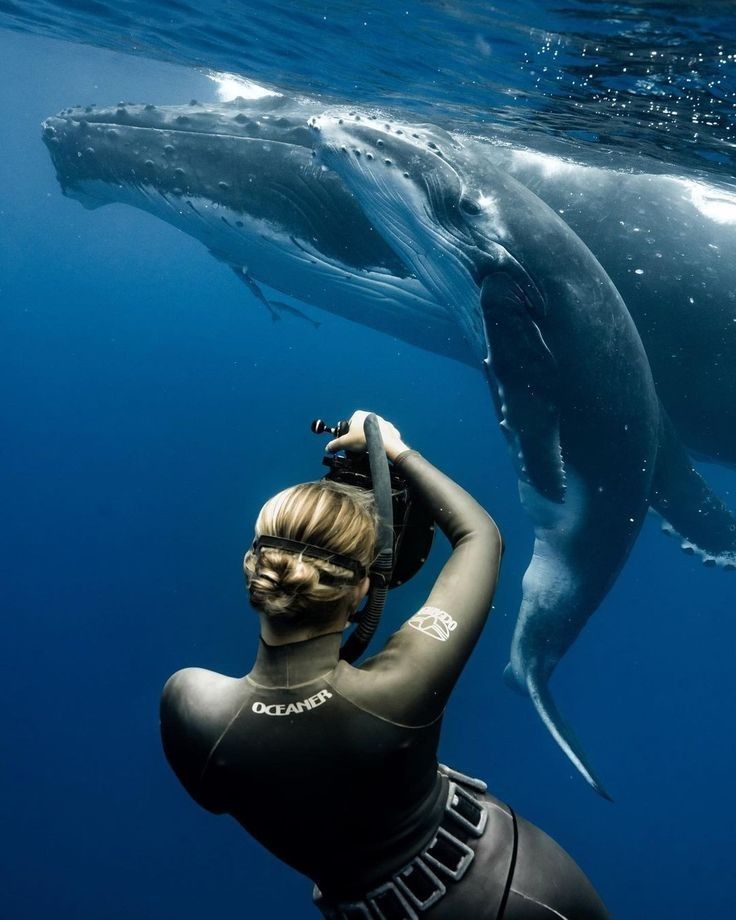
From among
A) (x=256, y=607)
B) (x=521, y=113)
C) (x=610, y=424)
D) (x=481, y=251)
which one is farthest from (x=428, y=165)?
(x=256, y=607)

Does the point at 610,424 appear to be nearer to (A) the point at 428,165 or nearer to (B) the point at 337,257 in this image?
(A) the point at 428,165

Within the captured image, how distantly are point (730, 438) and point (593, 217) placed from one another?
2.44m

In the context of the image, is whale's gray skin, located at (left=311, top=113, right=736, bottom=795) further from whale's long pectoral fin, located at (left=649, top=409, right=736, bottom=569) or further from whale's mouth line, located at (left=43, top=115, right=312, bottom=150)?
whale's mouth line, located at (left=43, top=115, right=312, bottom=150)

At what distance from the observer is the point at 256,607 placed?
1.72 metres

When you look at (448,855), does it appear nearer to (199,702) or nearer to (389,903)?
(389,903)

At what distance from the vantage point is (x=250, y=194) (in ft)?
21.8

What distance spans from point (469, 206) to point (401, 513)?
3.51 m

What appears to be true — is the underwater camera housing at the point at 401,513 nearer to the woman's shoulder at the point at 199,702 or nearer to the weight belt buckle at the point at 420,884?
the woman's shoulder at the point at 199,702

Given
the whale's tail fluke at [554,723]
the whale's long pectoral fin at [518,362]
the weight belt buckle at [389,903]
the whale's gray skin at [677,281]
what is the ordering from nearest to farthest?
the weight belt buckle at [389,903] → the whale's long pectoral fin at [518,362] → the whale's tail fluke at [554,723] → the whale's gray skin at [677,281]

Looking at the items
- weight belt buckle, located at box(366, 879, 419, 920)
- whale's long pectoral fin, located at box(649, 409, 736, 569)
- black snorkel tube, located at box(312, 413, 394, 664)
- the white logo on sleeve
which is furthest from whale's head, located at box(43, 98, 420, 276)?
weight belt buckle, located at box(366, 879, 419, 920)

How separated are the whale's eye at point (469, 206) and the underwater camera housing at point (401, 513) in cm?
330

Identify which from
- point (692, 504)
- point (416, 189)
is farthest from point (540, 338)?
point (692, 504)

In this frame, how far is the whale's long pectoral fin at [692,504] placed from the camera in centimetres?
594

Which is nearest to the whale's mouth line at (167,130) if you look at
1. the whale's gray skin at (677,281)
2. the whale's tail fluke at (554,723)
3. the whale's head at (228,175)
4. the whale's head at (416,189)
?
the whale's head at (228,175)
